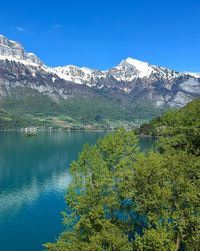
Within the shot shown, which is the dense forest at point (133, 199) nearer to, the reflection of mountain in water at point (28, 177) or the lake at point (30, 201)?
the lake at point (30, 201)

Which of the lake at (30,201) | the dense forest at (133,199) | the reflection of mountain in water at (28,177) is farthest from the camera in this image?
the reflection of mountain in water at (28,177)

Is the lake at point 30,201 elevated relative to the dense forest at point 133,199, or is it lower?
lower

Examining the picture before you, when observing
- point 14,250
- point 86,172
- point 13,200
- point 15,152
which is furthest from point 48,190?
point 15,152

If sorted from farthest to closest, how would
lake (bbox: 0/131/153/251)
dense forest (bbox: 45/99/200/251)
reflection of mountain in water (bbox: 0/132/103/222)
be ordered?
reflection of mountain in water (bbox: 0/132/103/222) < lake (bbox: 0/131/153/251) < dense forest (bbox: 45/99/200/251)

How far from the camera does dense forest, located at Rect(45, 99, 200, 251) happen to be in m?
29.0

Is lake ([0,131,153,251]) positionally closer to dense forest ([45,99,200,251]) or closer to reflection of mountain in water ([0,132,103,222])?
reflection of mountain in water ([0,132,103,222])

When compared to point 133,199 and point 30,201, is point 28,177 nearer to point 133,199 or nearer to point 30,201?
point 30,201

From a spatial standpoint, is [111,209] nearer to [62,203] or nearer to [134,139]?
[134,139]

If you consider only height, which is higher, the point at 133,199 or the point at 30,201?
the point at 133,199

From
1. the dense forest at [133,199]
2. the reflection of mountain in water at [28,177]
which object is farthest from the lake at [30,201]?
the dense forest at [133,199]

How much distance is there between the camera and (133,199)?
32438mm

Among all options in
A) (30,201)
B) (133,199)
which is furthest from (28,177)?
(133,199)

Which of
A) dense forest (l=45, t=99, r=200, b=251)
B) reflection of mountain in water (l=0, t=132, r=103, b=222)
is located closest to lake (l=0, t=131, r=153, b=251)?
reflection of mountain in water (l=0, t=132, r=103, b=222)

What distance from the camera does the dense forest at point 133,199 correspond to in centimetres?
2897
